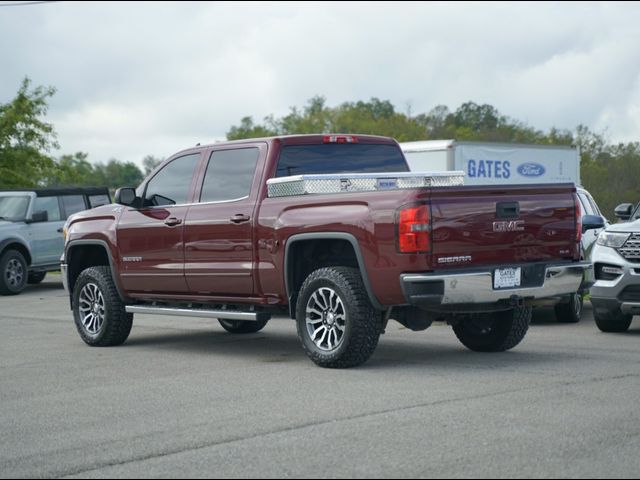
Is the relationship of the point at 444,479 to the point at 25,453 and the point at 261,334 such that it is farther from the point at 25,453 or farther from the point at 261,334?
the point at 261,334

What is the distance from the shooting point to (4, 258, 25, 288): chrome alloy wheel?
2138cm

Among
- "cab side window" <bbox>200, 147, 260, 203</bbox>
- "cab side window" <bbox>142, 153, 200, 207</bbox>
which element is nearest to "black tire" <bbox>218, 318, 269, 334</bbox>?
"cab side window" <bbox>142, 153, 200, 207</bbox>

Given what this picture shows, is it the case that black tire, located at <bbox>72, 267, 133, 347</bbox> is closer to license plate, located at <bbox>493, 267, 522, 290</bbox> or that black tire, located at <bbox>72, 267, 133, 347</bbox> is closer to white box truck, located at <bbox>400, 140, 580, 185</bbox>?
license plate, located at <bbox>493, 267, 522, 290</bbox>

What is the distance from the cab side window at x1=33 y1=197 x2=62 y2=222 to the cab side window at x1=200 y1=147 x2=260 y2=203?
39.7ft

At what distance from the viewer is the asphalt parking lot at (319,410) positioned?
6.09 meters

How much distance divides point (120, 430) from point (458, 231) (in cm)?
337

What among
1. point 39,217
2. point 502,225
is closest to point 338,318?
point 502,225

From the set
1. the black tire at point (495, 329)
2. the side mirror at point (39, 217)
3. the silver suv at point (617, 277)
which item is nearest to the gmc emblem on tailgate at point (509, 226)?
the black tire at point (495, 329)

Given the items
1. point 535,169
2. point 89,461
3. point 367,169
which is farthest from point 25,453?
point 535,169

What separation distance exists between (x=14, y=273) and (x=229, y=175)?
11816 mm

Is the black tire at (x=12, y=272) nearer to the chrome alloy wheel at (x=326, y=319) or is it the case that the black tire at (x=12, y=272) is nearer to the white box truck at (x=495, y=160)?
the white box truck at (x=495, y=160)

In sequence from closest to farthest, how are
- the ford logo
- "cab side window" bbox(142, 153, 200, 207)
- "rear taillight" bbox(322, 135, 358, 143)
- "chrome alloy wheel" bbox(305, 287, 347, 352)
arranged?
"chrome alloy wheel" bbox(305, 287, 347, 352)
"rear taillight" bbox(322, 135, 358, 143)
"cab side window" bbox(142, 153, 200, 207)
the ford logo

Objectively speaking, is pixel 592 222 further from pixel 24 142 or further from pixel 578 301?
pixel 24 142

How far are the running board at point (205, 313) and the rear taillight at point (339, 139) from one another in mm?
1811
